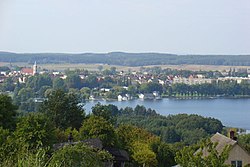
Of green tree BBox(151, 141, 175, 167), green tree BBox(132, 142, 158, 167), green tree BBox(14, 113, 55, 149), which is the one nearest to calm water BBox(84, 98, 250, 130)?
green tree BBox(151, 141, 175, 167)

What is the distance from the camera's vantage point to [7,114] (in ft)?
47.9

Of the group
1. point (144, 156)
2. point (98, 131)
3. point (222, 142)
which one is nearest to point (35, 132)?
point (222, 142)

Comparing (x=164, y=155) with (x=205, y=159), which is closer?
(x=205, y=159)

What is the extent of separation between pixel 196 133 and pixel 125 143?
1512 centimetres

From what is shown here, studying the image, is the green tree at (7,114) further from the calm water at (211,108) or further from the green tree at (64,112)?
the calm water at (211,108)

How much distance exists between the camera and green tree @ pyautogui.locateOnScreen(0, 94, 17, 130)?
14.3 metres

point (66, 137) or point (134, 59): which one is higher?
point (66, 137)

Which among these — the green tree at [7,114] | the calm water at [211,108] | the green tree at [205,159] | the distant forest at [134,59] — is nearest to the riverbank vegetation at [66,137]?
the green tree at [7,114]

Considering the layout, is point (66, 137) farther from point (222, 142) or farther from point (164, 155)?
point (222, 142)

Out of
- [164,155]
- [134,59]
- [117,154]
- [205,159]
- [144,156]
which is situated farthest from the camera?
[134,59]

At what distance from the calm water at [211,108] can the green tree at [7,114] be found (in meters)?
34.2

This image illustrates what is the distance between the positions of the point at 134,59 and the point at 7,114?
414 ft

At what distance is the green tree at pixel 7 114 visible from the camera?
1426 cm

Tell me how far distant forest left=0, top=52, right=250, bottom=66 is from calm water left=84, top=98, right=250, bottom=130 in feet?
199
